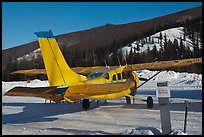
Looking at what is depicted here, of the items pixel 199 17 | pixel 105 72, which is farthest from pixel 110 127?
pixel 199 17

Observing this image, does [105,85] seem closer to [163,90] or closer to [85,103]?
[163,90]

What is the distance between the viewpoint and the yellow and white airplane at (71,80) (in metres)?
7.22

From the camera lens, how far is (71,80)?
8.90 m

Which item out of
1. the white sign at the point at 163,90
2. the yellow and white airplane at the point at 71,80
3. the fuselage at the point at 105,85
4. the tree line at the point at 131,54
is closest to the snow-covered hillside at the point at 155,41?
the tree line at the point at 131,54

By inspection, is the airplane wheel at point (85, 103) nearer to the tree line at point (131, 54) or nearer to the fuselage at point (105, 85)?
the fuselage at point (105, 85)

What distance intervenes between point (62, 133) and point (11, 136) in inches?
48.6

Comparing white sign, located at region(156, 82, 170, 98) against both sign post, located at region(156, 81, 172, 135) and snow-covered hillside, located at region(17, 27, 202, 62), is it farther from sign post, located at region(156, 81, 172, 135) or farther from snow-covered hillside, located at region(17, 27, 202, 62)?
snow-covered hillside, located at region(17, 27, 202, 62)

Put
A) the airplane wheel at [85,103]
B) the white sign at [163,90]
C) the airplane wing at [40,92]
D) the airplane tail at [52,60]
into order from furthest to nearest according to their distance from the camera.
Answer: the airplane wheel at [85,103]
the airplane tail at [52,60]
the airplane wing at [40,92]
the white sign at [163,90]

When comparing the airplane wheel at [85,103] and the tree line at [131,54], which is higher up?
the tree line at [131,54]

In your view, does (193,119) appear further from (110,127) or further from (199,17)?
(199,17)

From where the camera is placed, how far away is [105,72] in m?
10.2

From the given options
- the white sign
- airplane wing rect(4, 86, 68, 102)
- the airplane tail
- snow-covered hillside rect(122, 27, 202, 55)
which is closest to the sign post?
the white sign

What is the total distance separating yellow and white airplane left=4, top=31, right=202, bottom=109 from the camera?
284 inches

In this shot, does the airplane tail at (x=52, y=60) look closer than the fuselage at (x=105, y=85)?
No
